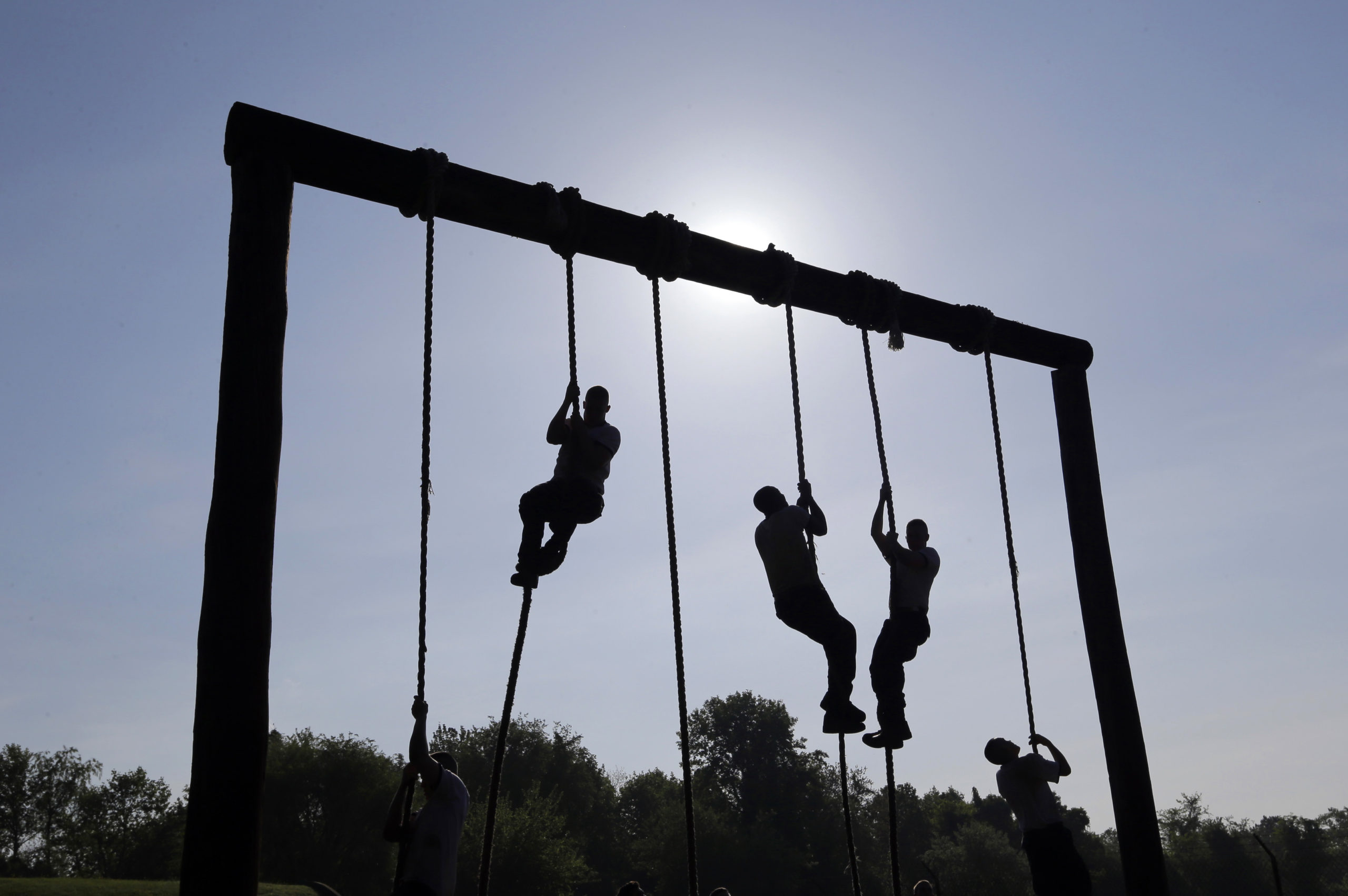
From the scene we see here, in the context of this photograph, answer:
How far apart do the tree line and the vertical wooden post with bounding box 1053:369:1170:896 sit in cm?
2959

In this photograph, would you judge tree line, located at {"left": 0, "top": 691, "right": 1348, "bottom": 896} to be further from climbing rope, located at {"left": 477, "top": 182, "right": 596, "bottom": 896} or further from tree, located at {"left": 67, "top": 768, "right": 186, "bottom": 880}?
climbing rope, located at {"left": 477, "top": 182, "right": 596, "bottom": 896}

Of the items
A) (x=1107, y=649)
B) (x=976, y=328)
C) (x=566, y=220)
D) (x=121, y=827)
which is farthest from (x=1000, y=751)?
(x=121, y=827)

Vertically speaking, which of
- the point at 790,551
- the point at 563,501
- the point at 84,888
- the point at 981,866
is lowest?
the point at 981,866

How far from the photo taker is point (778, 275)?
600 cm

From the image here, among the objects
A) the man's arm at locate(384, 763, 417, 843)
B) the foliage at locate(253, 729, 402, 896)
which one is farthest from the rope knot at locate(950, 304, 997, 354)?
the foliage at locate(253, 729, 402, 896)

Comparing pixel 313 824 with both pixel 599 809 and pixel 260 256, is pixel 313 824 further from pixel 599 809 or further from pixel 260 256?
pixel 260 256

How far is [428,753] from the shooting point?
4.45 meters

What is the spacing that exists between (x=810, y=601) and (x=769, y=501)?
0.68 meters

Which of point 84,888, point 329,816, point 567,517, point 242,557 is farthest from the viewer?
point 329,816

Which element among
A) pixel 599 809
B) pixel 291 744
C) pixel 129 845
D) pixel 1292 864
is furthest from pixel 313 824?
pixel 1292 864

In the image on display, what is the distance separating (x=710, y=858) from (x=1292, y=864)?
2441 centimetres

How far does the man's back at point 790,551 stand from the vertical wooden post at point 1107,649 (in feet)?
7.25

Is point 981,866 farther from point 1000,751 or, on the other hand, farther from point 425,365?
point 425,365

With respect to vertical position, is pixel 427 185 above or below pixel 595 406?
above
